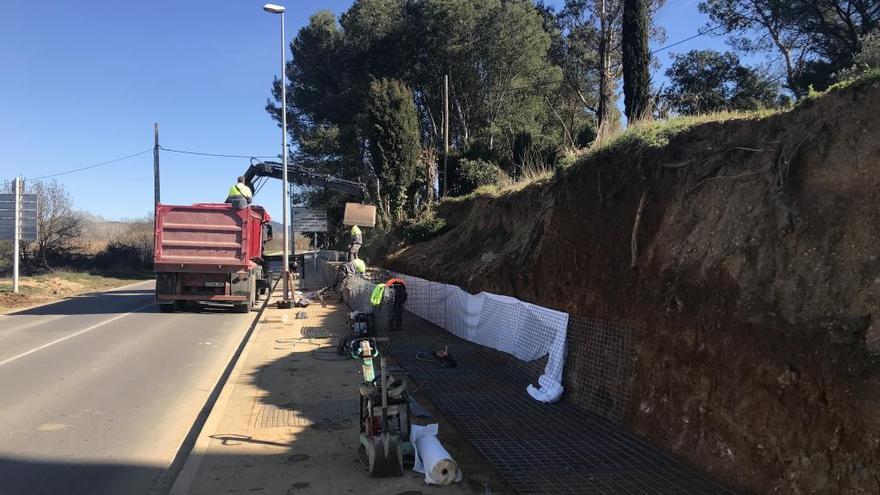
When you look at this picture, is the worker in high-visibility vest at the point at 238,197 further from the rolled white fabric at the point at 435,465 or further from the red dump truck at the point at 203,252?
the rolled white fabric at the point at 435,465

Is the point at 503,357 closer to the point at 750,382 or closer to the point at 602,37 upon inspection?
the point at 750,382

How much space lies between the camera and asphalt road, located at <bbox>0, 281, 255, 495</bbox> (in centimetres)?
522

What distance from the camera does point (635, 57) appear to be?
1641 centimetres

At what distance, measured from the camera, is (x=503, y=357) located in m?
8.88

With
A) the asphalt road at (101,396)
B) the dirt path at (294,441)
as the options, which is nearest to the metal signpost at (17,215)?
the asphalt road at (101,396)

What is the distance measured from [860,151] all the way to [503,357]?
5.54 metres

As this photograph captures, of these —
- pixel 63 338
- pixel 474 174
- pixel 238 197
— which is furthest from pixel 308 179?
pixel 63 338

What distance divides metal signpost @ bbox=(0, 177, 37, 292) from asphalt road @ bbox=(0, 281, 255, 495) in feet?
45.8

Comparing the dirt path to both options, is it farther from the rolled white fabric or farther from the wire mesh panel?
the wire mesh panel

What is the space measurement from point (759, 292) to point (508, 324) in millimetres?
4693

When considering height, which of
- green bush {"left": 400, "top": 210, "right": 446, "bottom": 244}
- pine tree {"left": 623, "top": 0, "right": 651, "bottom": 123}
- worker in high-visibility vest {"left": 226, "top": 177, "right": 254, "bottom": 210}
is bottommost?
green bush {"left": 400, "top": 210, "right": 446, "bottom": 244}

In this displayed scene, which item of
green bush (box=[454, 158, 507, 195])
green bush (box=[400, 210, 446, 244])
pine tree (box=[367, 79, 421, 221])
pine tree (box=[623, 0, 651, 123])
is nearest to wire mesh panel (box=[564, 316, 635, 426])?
pine tree (box=[623, 0, 651, 123])

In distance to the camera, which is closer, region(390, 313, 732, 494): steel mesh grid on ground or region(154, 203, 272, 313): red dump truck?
region(390, 313, 732, 494): steel mesh grid on ground

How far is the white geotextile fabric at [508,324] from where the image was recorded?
704 cm
